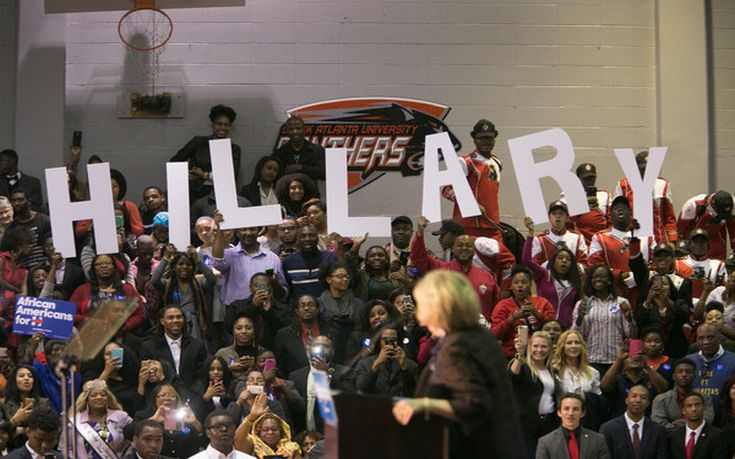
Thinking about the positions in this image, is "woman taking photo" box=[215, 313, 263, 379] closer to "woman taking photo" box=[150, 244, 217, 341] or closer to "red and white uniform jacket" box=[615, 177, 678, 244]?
"woman taking photo" box=[150, 244, 217, 341]

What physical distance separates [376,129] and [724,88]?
3.82 m

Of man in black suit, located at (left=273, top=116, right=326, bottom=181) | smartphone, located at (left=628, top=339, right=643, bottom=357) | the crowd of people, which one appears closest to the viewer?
the crowd of people

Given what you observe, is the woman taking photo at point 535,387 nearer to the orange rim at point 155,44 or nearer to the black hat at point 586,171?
the black hat at point 586,171

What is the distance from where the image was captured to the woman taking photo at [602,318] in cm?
1021

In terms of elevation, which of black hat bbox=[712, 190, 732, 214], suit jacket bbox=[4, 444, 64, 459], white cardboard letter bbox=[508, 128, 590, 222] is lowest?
suit jacket bbox=[4, 444, 64, 459]

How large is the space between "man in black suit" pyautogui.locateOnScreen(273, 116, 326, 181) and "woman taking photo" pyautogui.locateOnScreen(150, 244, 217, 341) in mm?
2961

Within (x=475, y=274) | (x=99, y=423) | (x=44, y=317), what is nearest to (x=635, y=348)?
(x=475, y=274)

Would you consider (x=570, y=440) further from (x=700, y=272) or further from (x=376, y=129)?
(x=376, y=129)

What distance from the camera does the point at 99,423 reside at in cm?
897

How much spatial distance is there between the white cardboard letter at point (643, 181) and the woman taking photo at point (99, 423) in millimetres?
4796

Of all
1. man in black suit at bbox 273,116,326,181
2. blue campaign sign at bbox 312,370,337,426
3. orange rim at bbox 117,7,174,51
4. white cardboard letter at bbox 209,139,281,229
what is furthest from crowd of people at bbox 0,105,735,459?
blue campaign sign at bbox 312,370,337,426

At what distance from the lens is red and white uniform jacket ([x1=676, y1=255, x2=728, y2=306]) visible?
11.4m

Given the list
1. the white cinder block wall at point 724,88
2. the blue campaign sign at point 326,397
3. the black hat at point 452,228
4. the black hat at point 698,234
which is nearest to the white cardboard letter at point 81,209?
the black hat at point 452,228

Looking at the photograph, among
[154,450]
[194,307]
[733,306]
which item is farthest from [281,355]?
[733,306]
